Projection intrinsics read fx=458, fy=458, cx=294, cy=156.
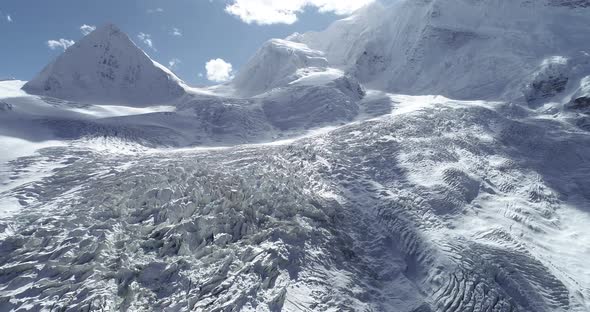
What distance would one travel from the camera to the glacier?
21.3 m

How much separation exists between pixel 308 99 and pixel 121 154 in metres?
28.1

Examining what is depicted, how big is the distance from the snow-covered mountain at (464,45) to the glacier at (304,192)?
2.24 feet

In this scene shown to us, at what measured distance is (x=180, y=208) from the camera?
2597 centimetres

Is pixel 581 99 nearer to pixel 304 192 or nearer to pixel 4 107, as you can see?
pixel 304 192

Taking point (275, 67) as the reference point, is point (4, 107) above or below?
below

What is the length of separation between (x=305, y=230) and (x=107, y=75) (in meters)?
50.6

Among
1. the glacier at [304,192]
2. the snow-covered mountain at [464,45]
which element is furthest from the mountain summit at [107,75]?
the snow-covered mountain at [464,45]

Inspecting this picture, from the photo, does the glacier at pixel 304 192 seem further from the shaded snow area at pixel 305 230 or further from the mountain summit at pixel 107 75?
the mountain summit at pixel 107 75

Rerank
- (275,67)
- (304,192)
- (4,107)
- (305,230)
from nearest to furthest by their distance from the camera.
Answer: (305,230) → (304,192) → (4,107) → (275,67)

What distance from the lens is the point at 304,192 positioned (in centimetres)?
3042

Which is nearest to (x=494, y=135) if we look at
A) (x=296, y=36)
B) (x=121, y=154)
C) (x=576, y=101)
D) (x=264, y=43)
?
(x=576, y=101)

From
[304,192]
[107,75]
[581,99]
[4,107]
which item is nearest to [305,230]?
[304,192]

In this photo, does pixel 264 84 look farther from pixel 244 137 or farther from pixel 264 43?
pixel 244 137

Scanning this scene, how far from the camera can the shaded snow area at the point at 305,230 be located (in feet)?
67.4
